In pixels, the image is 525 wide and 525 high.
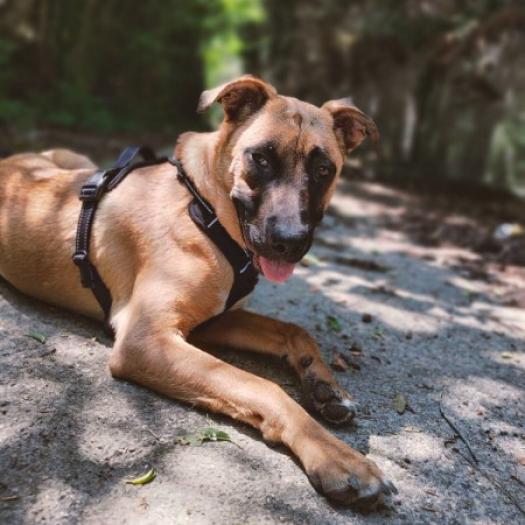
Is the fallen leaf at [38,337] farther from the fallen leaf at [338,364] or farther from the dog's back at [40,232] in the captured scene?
the fallen leaf at [338,364]

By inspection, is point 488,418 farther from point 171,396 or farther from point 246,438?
point 171,396

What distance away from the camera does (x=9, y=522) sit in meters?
2.01

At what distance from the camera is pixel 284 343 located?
3408 mm

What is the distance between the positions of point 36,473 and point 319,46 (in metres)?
9.49

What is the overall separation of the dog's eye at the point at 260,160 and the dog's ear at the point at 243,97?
1.20 ft

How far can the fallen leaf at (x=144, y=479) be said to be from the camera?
2295 millimetres

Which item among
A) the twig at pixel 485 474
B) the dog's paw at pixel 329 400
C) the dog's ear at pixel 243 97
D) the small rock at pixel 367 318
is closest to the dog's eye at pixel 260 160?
the dog's ear at pixel 243 97

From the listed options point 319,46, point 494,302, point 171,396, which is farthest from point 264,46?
point 171,396

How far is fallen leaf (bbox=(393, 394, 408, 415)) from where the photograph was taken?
10.4ft

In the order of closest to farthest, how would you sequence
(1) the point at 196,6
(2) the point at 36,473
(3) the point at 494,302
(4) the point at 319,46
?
(2) the point at 36,473 < (3) the point at 494,302 < (4) the point at 319,46 < (1) the point at 196,6

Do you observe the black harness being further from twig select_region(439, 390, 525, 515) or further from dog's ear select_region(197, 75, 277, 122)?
twig select_region(439, 390, 525, 515)

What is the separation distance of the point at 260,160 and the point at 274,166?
0.28 feet

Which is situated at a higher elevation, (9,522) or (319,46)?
(319,46)

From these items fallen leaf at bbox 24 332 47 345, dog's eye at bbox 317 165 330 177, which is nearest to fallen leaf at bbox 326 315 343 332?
dog's eye at bbox 317 165 330 177
